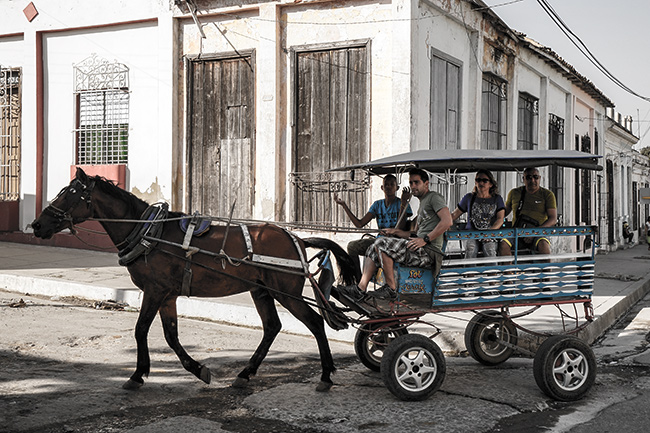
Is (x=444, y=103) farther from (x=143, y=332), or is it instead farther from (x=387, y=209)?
(x=143, y=332)

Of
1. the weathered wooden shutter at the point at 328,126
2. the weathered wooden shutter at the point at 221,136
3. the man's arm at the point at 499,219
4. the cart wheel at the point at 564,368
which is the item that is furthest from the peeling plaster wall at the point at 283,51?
the cart wheel at the point at 564,368

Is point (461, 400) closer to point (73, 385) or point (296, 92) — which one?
point (73, 385)

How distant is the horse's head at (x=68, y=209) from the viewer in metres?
5.66

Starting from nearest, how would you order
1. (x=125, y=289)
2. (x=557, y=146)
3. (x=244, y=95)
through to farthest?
1. (x=125, y=289)
2. (x=244, y=95)
3. (x=557, y=146)

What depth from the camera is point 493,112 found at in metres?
15.0

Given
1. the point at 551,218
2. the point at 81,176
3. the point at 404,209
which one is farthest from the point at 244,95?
the point at 81,176

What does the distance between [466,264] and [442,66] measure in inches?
277

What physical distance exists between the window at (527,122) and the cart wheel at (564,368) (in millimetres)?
11558

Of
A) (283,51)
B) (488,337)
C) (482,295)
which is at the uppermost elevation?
(283,51)

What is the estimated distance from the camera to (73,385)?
5.62 m

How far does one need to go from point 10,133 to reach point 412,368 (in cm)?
1200

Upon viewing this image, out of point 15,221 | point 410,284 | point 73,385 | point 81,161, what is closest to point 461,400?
point 410,284

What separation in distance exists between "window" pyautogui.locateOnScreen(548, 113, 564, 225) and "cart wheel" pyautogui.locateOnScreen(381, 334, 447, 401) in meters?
15.0

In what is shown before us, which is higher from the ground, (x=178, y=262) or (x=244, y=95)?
(x=244, y=95)
